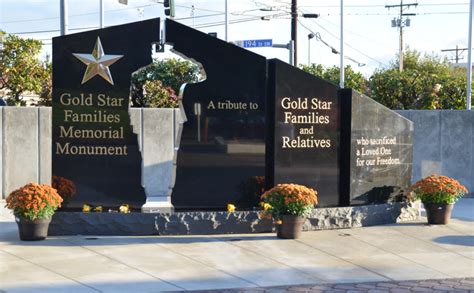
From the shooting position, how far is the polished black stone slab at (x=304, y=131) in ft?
41.9

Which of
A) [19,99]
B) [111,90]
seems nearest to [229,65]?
[111,90]

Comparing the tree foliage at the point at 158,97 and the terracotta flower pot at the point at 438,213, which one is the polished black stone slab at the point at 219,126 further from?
the tree foliage at the point at 158,97

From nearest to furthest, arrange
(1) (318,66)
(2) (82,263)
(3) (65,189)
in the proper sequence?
(2) (82,263)
(3) (65,189)
(1) (318,66)

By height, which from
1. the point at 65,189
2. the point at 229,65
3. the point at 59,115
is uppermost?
the point at 229,65

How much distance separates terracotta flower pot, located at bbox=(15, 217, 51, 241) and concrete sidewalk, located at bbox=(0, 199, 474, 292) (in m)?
0.17

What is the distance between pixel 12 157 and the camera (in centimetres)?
1714

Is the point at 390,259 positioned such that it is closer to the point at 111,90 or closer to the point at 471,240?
the point at 471,240

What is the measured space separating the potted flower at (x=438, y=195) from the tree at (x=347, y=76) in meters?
16.9

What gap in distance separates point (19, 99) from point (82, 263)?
1340 centimetres

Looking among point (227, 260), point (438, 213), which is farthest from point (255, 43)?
point (227, 260)

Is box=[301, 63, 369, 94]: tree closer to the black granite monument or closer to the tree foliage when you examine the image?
the tree foliage

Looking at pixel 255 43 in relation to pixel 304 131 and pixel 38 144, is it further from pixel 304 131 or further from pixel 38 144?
pixel 304 131

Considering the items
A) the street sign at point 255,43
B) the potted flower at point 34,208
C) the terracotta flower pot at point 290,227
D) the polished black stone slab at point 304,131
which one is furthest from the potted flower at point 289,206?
the street sign at point 255,43

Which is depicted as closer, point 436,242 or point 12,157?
point 436,242
